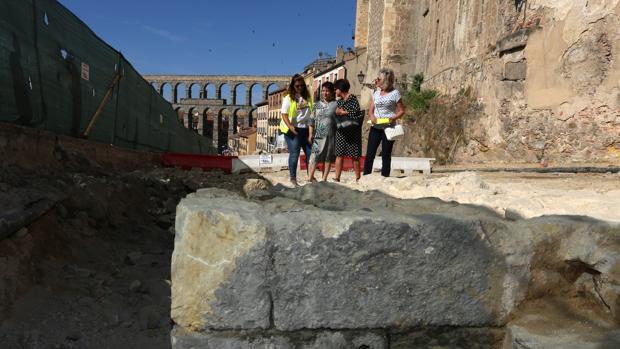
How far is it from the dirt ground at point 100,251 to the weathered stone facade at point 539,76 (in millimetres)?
2227

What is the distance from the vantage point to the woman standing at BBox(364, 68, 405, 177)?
566 centimetres

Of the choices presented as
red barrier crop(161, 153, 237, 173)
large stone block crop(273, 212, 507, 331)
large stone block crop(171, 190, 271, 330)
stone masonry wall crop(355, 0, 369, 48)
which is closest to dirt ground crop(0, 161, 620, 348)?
large stone block crop(273, 212, 507, 331)

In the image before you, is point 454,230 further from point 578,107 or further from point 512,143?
point 512,143

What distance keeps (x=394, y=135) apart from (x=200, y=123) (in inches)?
2918

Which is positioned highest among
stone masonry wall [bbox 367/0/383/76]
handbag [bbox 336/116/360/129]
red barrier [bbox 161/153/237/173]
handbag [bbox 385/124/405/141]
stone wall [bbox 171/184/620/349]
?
stone masonry wall [bbox 367/0/383/76]

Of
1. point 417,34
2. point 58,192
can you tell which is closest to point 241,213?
point 58,192

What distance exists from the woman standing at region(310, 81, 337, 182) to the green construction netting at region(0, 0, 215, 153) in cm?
336

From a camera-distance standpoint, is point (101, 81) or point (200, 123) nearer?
point (101, 81)

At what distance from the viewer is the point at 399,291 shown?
1.80 m

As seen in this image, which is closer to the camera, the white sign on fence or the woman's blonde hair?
the woman's blonde hair

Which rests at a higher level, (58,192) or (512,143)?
(512,143)

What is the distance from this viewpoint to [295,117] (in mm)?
6539

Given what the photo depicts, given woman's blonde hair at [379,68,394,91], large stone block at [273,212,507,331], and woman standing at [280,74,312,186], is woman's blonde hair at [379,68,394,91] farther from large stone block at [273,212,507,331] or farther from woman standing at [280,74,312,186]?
large stone block at [273,212,507,331]

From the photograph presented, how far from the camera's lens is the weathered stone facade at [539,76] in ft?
25.1
